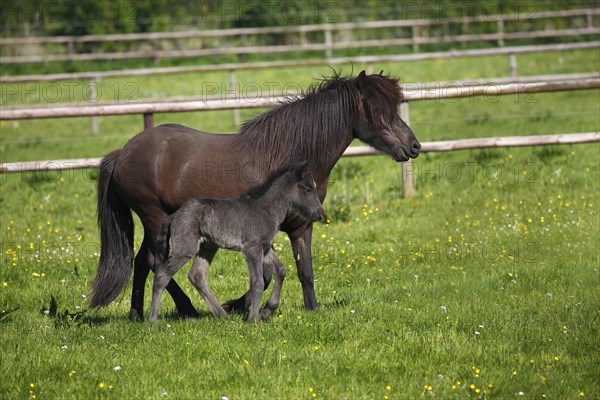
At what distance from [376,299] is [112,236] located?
2.46m

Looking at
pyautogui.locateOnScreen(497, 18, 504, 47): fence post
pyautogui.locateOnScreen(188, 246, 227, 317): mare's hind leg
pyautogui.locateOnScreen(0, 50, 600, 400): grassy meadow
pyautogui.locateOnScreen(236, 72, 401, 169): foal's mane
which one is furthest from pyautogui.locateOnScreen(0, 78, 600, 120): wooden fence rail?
pyautogui.locateOnScreen(497, 18, 504, 47): fence post

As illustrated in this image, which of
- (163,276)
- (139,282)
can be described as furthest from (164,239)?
(139,282)

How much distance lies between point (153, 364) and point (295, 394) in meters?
1.11

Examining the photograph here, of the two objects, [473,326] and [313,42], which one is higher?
[313,42]

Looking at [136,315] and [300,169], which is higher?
[300,169]

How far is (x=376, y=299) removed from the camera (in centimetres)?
762

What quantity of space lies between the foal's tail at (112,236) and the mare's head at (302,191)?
167 centimetres

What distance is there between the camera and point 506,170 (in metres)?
12.7

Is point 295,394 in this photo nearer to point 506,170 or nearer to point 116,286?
point 116,286

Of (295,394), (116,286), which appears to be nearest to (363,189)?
A: (116,286)

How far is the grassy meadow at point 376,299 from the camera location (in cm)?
551

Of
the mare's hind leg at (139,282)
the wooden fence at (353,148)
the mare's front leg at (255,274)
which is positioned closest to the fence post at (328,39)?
the wooden fence at (353,148)

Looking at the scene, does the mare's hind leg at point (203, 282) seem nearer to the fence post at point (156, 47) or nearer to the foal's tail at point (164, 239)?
the foal's tail at point (164, 239)

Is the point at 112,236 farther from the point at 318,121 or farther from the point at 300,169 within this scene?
the point at 318,121
